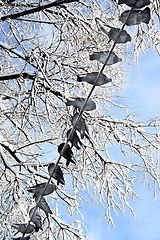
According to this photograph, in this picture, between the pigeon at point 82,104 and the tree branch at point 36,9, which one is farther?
the tree branch at point 36,9


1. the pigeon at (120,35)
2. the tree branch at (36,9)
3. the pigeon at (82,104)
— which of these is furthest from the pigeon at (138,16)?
the tree branch at (36,9)

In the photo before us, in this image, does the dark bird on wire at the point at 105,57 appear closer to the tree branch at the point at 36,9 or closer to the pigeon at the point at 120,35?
the pigeon at the point at 120,35

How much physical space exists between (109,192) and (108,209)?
24 cm

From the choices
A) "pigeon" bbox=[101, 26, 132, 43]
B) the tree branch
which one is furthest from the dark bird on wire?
the tree branch

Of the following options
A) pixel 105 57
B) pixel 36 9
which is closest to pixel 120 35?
pixel 105 57

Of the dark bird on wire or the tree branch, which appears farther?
the tree branch

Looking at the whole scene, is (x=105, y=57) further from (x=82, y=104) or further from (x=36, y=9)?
(x=36, y=9)

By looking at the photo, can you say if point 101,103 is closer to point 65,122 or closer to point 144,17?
point 65,122

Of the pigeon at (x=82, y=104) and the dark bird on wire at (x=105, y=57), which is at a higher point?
the dark bird on wire at (x=105, y=57)

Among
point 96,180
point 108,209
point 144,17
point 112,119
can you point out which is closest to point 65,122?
point 112,119

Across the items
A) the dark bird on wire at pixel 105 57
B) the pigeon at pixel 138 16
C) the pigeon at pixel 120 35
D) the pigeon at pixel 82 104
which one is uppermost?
the pigeon at pixel 138 16

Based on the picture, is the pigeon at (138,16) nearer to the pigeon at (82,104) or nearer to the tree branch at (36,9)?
the pigeon at (82,104)

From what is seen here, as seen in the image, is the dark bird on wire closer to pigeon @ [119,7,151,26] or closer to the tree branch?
pigeon @ [119,7,151,26]

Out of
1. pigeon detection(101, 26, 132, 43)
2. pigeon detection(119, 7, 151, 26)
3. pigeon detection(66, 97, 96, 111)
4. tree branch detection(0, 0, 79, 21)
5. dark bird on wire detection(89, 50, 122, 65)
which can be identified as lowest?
pigeon detection(66, 97, 96, 111)
